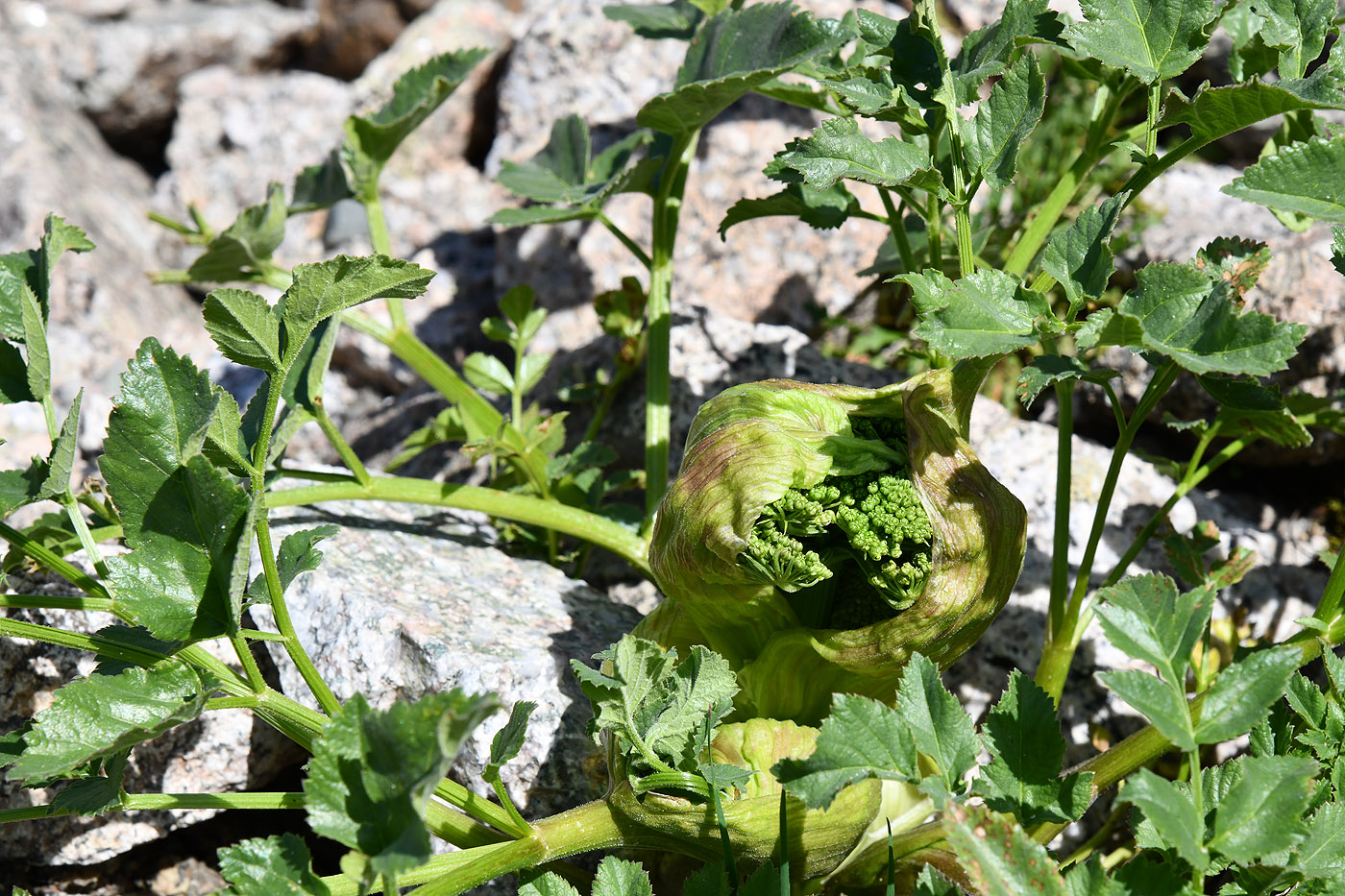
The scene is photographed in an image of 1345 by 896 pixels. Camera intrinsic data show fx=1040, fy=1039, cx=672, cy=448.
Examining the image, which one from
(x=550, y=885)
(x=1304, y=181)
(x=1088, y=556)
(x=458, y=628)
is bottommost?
(x=458, y=628)

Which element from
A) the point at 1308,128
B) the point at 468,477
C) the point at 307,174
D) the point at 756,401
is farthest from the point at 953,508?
the point at 307,174

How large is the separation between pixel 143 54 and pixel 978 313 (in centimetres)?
485

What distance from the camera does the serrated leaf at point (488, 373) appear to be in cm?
266

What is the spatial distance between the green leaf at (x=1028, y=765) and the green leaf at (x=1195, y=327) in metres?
0.51

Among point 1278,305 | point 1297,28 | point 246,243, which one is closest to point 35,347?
point 246,243

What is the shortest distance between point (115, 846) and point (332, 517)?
85 cm

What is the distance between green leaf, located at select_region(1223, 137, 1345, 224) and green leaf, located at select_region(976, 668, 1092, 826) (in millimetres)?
763

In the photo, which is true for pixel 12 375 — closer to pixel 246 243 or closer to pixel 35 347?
pixel 35 347

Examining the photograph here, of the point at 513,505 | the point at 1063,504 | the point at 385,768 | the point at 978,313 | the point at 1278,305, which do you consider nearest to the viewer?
the point at 385,768

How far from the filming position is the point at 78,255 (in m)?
3.80

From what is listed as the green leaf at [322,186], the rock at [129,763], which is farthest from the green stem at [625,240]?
the rock at [129,763]

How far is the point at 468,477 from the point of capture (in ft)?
10.3

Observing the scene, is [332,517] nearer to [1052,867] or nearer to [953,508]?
[953,508]

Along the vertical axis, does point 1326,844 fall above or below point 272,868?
below
